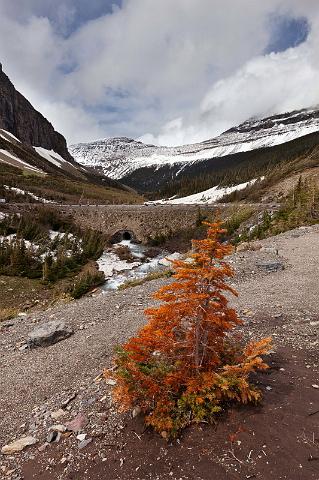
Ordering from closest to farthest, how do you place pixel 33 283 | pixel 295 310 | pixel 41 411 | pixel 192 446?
pixel 192 446
pixel 41 411
pixel 295 310
pixel 33 283

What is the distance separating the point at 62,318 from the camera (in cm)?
1416

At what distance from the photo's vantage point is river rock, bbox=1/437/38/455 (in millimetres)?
6684

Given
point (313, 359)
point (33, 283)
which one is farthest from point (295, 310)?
point (33, 283)

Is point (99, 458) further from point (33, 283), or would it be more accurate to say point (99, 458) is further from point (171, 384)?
point (33, 283)

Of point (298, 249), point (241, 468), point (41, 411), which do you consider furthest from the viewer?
point (298, 249)

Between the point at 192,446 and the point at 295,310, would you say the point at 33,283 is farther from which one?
the point at 192,446

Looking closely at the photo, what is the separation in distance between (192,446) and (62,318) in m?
9.29

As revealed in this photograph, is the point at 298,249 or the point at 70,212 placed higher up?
the point at 70,212

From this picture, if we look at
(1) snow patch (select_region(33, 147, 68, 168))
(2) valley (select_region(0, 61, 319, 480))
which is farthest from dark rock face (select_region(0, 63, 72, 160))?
(2) valley (select_region(0, 61, 319, 480))

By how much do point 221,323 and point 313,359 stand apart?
3.35 m

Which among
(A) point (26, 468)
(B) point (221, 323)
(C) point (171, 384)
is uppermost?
(B) point (221, 323)

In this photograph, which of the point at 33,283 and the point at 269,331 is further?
the point at 33,283

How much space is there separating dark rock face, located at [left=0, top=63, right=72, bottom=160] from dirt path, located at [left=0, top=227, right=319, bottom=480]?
184212mm

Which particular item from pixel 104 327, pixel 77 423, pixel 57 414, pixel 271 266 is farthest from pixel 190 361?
pixel 271 266
